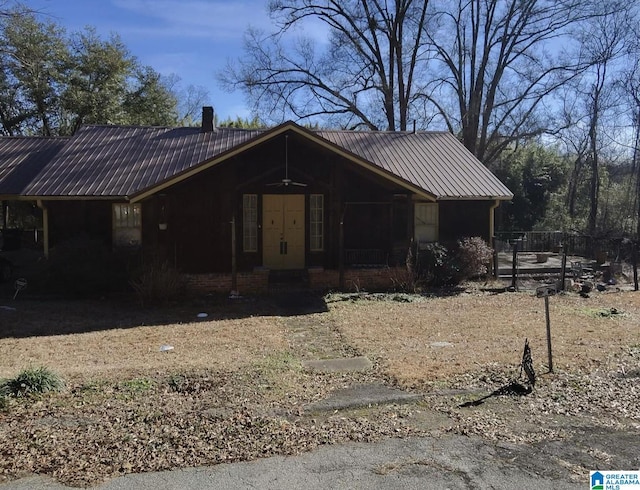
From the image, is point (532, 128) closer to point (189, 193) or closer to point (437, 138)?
point (437, 138)

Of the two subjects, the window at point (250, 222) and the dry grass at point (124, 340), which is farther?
the window at point (250, 222)

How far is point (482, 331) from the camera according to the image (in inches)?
380

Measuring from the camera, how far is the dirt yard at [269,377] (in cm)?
479

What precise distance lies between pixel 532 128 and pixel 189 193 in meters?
24.4

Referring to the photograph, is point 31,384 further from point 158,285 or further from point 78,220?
point 78,220

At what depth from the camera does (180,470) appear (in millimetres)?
4320

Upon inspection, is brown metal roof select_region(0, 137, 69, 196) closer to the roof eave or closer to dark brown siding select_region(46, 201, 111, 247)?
dark brown siding select_region(46, 201, 111, 247)

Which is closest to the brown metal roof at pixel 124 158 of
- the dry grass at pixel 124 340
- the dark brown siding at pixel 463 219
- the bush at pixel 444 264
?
the dry grass at pixel 124 340

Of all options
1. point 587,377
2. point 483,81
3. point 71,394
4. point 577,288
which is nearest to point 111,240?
point 71,394

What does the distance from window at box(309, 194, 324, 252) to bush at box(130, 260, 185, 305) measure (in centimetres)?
411

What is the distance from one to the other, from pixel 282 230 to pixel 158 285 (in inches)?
160

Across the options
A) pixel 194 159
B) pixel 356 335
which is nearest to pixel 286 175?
pixel 194 159

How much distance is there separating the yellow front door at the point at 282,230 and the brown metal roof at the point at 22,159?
7.22 meters

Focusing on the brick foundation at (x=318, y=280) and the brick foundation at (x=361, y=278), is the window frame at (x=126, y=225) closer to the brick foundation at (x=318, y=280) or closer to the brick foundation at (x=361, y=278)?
the brick foundation at (x=318, y=280)
